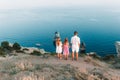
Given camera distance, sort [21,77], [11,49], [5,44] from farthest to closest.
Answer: [5,44], [11,49], [21,77]

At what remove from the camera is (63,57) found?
2589 cm

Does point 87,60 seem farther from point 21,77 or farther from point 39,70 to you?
point 21,77

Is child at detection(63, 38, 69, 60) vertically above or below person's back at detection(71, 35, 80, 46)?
below

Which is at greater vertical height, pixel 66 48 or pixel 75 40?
pixel 75 40

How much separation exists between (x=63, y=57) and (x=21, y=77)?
816cm

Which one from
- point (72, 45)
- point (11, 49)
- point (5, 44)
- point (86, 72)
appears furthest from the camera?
point (5, 44)

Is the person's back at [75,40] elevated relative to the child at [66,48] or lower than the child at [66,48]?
elevated

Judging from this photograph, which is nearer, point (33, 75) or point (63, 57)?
point (33, 75)

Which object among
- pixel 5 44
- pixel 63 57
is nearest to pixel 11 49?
pixel 5 44

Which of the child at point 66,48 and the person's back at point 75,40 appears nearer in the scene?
the person's back at point 75,40

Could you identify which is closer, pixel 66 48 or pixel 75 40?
pixel 75 40

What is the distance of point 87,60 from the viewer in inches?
1029

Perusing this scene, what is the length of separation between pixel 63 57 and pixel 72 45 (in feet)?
5.42

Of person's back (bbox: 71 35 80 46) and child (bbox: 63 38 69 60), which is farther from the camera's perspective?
child (bbox: 63 38 69 60)
